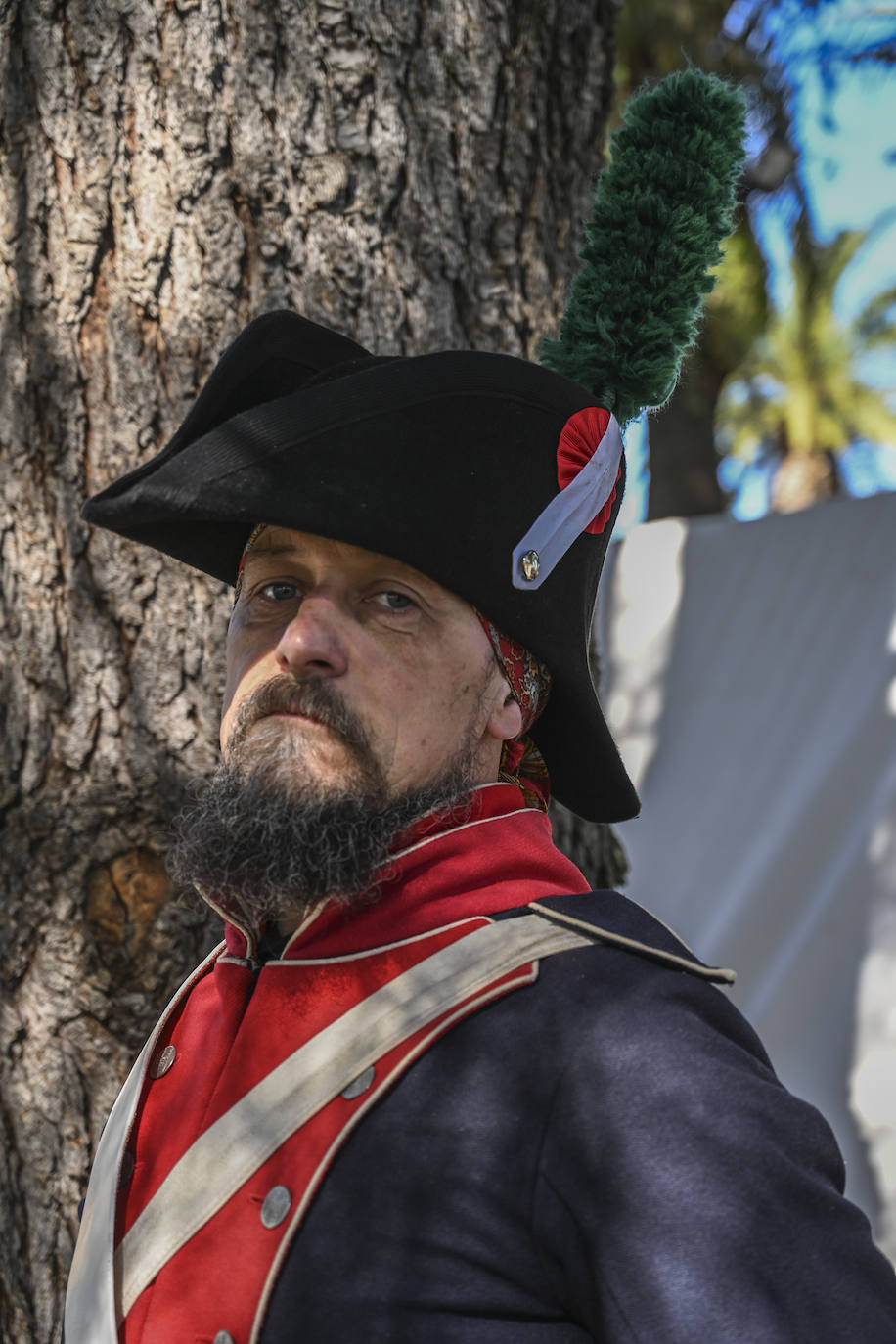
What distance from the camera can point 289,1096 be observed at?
143cm

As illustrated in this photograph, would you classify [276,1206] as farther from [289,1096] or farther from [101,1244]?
[101,1244]

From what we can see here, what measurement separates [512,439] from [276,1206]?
39.3 inches

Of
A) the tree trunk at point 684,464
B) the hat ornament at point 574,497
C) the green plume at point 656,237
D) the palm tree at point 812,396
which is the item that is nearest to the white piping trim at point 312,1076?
the hat ornament at point 574,497

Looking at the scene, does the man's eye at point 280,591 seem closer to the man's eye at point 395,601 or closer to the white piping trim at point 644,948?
the man's eye at point 395,601

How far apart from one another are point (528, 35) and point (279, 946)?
187 cm

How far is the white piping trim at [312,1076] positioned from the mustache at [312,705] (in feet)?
0.99

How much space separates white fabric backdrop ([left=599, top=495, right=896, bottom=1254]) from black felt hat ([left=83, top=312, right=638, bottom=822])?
7.37 feet

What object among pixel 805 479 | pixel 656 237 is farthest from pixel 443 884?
pixel 805 479

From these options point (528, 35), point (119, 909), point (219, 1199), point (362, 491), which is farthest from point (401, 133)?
point (219, 1199)

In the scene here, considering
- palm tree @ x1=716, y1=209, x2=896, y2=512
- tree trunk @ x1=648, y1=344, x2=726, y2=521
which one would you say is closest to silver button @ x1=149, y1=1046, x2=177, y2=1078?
tree trunk @ x1=648, y1=344, x2=726, y2=521

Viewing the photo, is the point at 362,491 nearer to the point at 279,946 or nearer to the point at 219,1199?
the point at 279,946

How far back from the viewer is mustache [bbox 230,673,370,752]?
1.59 meters

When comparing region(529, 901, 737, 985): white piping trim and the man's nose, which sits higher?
the man's nose

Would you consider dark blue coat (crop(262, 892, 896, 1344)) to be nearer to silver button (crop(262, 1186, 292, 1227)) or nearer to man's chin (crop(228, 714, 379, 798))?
silver button (crop(262, 1186, 292, 1227))
